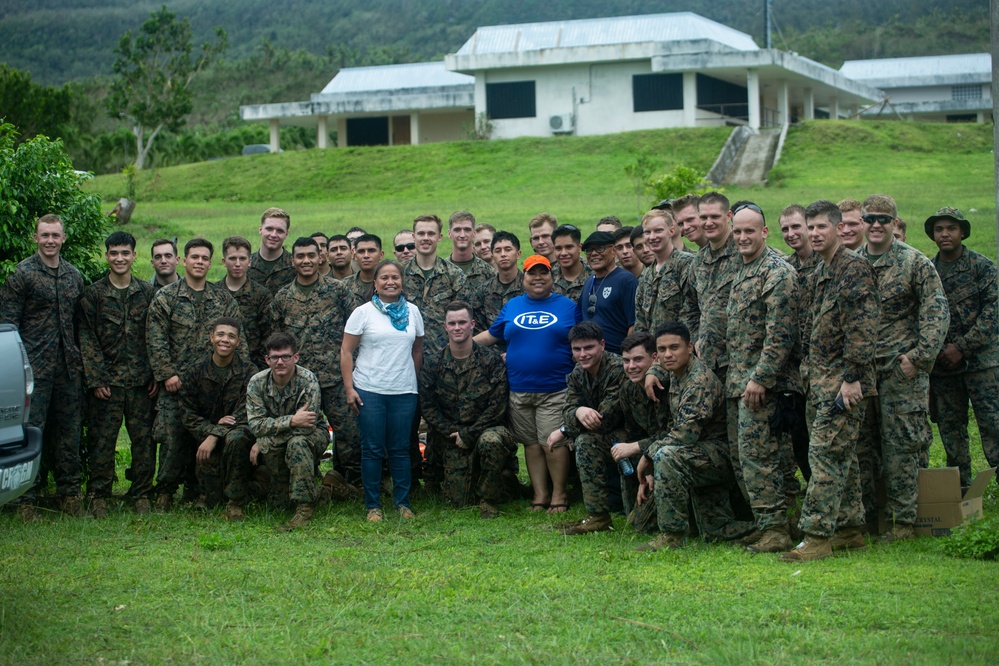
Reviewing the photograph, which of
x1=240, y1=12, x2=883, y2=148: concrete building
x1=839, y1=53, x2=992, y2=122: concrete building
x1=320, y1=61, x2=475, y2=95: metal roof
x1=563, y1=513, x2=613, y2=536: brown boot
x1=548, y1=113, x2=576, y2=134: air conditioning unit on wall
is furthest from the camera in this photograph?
x1=839, y1=53, x2=992, y2=122: concrete building

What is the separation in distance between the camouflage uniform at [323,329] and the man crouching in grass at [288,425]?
56 centimetres

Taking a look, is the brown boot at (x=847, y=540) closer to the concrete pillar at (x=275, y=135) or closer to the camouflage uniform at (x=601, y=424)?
the camouflage uniform at (x=601, y=424)

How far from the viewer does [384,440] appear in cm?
834

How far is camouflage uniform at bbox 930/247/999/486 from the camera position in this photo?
789cm

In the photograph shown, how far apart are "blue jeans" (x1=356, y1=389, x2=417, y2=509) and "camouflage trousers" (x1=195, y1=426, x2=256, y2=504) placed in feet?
3.08

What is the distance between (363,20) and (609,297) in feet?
438

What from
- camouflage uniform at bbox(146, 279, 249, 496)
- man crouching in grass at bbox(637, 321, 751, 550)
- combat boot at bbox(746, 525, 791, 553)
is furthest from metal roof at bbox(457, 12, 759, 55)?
combat boot at bbox(746, 525, 791, 553)

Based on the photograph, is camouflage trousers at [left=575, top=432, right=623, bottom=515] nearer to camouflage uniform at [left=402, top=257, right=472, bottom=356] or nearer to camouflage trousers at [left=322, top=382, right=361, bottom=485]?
camouflage uniform at [left=402, top=257, right=472, bottom=356]

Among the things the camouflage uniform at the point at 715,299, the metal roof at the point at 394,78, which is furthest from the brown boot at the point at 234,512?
the metal roof at the point at 394,78

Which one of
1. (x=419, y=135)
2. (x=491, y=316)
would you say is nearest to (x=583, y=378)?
(x=491, y=316)

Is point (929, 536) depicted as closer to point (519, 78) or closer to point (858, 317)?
point (858, 317)

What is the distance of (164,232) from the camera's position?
2402 cm

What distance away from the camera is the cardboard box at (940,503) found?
698 centimetres

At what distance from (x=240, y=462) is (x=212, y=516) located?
0.46m
